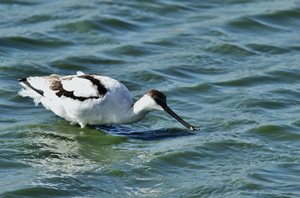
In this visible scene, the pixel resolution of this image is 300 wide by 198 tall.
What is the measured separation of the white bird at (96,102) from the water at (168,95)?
0.73 feet

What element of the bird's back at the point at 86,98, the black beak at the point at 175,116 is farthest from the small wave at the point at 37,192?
the black beak at the point at 175,116

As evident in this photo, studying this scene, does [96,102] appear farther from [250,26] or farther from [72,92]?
[250,26]

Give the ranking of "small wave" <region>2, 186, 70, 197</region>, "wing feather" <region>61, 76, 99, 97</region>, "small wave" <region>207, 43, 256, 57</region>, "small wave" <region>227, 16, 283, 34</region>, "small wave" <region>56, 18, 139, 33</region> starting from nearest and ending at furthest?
"small wave" <region>2, 186, 70, 197</region>, "wing feather" <region>61, 76, 99, 97</region>, "small wave" <region>207, 43, 256, 57</region>, "small wave" <region>56, 18, 139, 33</region>, "small wave" <region>227, 16, 283, 34</region>

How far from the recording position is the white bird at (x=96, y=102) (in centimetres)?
1312

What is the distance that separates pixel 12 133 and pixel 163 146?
1.88 meters

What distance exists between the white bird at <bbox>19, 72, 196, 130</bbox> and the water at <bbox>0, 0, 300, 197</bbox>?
22 cm

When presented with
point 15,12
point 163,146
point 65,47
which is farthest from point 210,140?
point 15,12

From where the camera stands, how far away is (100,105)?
13.1 metres

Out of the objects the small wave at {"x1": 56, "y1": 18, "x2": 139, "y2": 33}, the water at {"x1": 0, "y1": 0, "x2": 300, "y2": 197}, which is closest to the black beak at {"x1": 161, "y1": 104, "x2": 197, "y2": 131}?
the water at {"x1": 0, "y1": 0, "x2": 300, "y2": 197}

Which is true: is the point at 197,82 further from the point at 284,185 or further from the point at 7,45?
the point at 284,185

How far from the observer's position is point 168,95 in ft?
48.6

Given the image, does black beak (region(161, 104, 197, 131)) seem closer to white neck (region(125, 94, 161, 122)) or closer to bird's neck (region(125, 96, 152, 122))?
white neck (region(125, 94, 161, 122))

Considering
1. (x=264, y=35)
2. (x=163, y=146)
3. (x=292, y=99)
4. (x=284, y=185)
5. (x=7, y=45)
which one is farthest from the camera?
(x=264, y=35)

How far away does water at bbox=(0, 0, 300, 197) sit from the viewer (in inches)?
448
